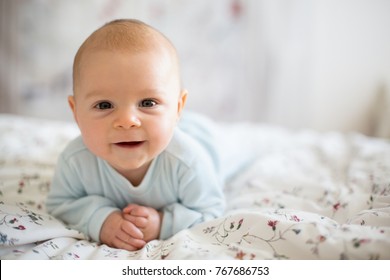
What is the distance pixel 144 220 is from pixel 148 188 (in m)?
0.10

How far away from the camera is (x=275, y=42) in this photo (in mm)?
2400

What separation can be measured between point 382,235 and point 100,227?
24.6 inches

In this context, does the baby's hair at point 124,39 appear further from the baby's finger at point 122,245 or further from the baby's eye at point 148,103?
the baby's finger at point 122,245

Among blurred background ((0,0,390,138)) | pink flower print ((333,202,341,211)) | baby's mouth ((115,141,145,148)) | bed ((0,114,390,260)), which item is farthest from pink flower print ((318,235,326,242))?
blurred background ((0,0,390,138))

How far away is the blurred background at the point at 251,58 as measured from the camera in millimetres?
2258

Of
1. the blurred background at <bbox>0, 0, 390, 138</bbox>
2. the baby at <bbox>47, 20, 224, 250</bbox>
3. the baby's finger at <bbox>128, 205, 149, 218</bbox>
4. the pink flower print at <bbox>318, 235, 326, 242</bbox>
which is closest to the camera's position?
the pink flower print at <bbox>318, 235, 326, 242</bbox>

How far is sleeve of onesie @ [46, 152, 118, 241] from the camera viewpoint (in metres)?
0.99

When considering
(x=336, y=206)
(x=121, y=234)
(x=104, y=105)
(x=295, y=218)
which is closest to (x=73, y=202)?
(x=121, y=234)

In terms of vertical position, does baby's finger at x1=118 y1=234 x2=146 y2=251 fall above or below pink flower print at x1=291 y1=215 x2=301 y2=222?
below

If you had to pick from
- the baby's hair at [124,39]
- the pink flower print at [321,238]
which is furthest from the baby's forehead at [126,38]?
the pink flower print at [321,238]

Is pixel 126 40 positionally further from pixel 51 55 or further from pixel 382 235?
pixel 51 55

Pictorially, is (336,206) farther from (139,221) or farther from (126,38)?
(126,38)

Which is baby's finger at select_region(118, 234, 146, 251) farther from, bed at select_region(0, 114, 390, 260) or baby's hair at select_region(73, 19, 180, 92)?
baby's hair at select_region(73, 19, 180, 92)
